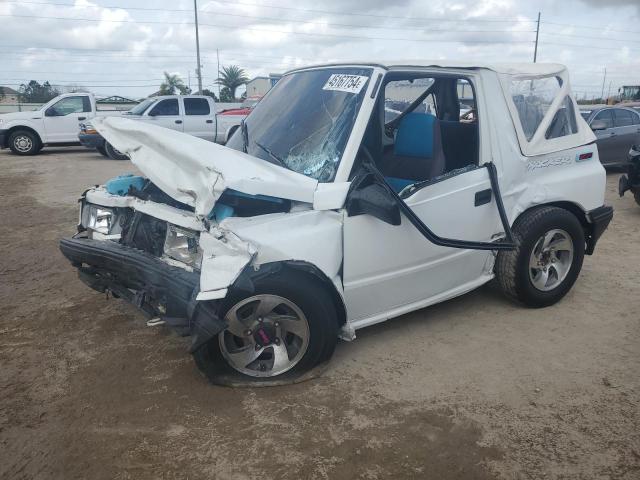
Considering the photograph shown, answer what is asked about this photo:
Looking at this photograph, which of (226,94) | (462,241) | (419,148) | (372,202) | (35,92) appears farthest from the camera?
(226,94)

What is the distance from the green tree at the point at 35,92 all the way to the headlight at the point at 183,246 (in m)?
41.1

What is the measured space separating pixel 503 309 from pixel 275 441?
98.5 inches

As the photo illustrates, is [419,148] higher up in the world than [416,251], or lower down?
higher up

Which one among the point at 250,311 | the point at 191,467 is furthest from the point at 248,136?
the point at 191,467

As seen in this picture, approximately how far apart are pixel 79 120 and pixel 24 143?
71.2 inches

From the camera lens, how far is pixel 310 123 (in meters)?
3.59

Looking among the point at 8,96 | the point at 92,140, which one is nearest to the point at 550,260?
the point at 92,140

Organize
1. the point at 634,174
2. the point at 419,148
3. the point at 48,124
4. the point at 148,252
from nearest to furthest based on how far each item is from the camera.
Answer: the point at 148,252
the point at 419,148
the point at 634,174
the point at 48,124

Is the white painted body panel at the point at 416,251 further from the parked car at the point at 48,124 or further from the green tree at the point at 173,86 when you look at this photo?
the green tree at the point at 173,86

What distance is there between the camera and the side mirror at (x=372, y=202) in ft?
9.93

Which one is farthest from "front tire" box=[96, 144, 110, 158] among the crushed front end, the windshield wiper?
the windshield wiper

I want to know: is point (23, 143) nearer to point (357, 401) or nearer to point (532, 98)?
point (532, 98)

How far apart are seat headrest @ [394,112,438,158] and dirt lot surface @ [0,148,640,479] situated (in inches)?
52.9

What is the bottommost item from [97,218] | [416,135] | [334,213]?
[97,218]
